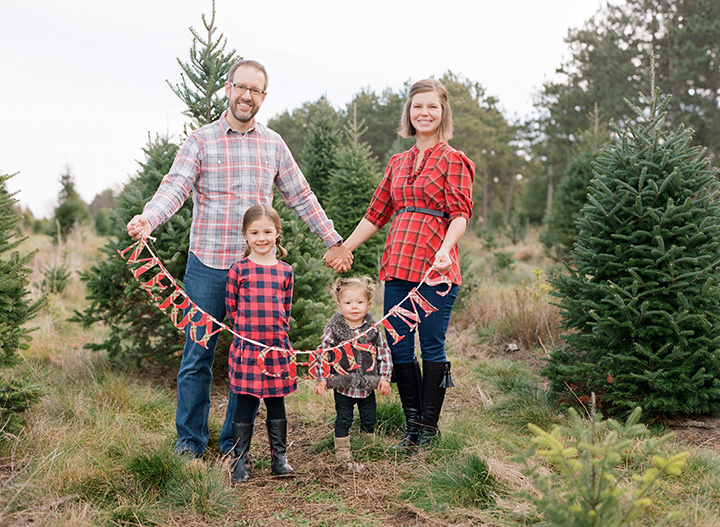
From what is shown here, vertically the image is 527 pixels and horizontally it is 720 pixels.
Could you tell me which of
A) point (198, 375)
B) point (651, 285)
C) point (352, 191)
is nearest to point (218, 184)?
point (198, 375)

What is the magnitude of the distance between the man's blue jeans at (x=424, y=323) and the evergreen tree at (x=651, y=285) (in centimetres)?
124

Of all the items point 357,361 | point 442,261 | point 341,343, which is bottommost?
point 357,361

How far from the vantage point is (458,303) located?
27.2 ft

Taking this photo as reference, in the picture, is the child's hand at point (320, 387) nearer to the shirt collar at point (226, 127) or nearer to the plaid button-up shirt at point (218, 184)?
the plaid button-up shirt at point (218, 184)

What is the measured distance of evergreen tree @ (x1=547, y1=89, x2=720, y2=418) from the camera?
394cm

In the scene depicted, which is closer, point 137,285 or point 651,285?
point 651,285

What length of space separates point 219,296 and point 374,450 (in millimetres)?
1350

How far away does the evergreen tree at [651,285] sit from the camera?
394cm

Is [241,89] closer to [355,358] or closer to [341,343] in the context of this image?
[341,343]

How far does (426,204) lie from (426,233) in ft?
0.60

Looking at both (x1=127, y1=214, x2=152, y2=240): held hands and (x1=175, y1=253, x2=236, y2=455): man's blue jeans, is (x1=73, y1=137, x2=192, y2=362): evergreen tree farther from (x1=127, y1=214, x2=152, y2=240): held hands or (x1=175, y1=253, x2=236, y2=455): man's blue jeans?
(x1=127, y1=214, x2=152, y2=240): held hands

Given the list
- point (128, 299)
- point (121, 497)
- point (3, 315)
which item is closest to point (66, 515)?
point (121, 497)

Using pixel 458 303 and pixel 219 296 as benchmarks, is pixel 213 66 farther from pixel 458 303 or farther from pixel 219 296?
pixel 458 303

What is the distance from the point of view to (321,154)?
41.3 feet
